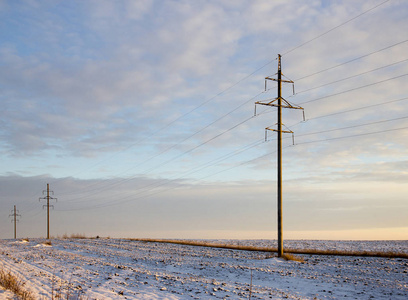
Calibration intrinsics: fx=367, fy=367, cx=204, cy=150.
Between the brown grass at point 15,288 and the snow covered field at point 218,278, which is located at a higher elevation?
the brown grass at point 15,288

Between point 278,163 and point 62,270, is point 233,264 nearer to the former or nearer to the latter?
point 278,163

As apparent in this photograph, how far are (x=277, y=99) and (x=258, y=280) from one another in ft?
57.6

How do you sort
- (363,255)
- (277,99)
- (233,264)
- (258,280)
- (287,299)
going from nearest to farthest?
(287,299)
(258,280)
(233,264)
(363,255)
(277,99)

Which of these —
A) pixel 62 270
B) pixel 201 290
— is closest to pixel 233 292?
pixel 201 290

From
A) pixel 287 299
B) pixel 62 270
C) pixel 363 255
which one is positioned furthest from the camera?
pixel 363 255

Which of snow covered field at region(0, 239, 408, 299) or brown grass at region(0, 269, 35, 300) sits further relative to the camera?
snow covered field at region(0, 239, 408, 299)

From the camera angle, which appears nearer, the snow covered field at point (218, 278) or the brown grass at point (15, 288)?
the brown grass at point (15, 288)

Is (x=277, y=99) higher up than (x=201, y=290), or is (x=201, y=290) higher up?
(x=277, y=99)

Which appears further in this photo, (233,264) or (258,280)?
(233,264)

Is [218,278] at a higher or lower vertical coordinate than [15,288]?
lower

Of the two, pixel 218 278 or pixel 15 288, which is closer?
pixel 15 288

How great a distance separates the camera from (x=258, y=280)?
70.2ft

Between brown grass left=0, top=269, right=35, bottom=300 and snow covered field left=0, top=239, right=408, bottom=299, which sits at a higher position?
brown grass left=0, top=269, right=35, bottom=300

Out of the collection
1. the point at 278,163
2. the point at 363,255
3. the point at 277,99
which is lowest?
the point at 363,255
